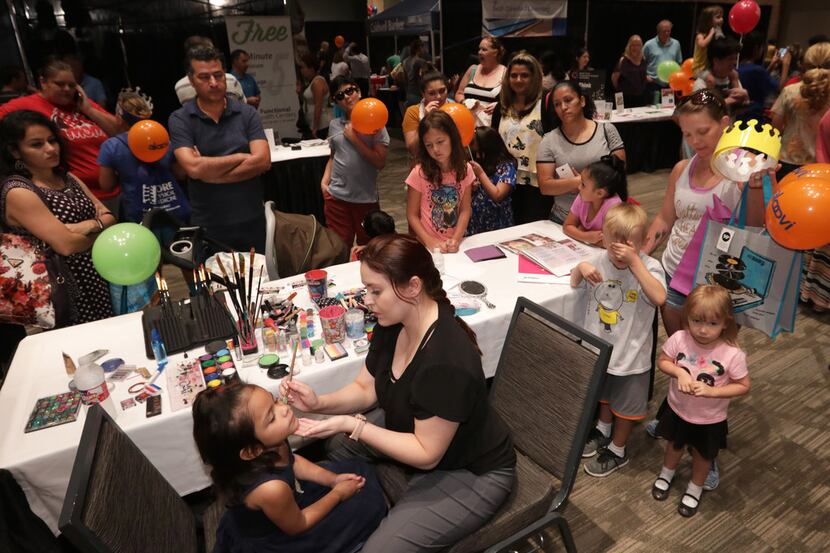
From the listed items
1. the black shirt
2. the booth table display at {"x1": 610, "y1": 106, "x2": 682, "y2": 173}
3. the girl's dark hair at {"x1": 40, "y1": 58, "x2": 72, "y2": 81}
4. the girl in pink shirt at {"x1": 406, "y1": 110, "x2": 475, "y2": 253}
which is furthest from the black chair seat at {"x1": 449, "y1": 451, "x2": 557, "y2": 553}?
the booth table display at {"x1": 610, "y1": 106, "x2": 682, "y2": 173}

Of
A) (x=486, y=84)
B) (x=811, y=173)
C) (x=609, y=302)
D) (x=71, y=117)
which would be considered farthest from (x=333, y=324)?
(x=486, y=84)

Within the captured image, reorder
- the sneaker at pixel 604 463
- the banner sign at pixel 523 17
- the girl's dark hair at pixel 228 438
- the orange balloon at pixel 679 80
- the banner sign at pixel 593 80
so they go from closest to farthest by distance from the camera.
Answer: the girl's dark hair at pixel 228 438 < the sneaker at pixel 604 463 < the banner sign at pixel 593 80 < the orange balloon at pixel 679 80 < the banner sign at pixel 523 17

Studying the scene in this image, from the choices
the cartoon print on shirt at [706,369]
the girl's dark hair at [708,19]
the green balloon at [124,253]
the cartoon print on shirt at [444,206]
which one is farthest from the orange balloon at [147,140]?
the girl's dark hair at [708,19]

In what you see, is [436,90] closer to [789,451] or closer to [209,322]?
[209,322]

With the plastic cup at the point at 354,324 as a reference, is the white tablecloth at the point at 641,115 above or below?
above

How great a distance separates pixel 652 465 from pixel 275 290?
1.78 metres

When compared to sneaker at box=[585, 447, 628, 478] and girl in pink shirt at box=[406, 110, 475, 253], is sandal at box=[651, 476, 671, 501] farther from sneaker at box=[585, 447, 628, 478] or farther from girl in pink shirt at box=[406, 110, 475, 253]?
girl in pink shirt at box=[406, 110, 475, 253]

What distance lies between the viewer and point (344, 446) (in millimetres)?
1733

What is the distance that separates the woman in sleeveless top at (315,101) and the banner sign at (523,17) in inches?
159

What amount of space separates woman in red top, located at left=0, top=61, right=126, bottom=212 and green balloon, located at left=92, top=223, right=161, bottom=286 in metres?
1.45

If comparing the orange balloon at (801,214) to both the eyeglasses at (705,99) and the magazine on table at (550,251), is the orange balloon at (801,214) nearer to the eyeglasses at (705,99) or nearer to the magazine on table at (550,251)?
the eyeglasses at (705,99)

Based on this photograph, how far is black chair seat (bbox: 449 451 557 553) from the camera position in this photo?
1404 mm

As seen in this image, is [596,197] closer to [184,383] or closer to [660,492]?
[660,492]

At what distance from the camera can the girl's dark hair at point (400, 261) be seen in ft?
4.42
